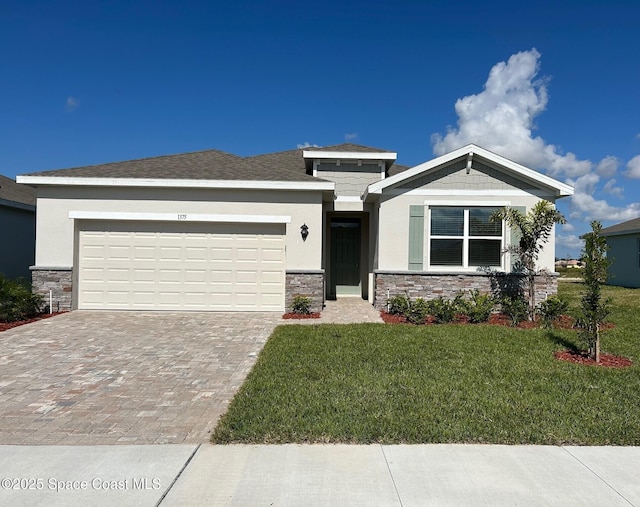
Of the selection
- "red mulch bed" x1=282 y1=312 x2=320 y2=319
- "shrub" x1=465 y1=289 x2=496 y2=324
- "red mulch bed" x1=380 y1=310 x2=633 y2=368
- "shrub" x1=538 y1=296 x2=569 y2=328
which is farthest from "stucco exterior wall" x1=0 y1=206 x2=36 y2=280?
"shrub" x1=538 y1=296 x2=569 y2=328

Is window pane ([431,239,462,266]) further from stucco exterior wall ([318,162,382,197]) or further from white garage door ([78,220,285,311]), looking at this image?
white garage door ([78,220,285,311])

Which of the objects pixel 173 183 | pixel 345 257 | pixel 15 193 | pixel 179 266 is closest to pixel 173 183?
pixel 173 183

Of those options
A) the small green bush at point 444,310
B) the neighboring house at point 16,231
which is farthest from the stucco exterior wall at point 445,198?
the neighboring house at point 16,231

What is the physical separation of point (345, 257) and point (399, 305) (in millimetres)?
4028

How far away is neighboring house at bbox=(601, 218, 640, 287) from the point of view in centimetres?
2019

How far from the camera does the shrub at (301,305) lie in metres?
10.5

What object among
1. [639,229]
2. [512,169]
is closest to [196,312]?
[512,169]

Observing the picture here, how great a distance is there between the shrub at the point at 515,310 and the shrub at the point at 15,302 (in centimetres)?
1159

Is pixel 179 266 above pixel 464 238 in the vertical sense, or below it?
below

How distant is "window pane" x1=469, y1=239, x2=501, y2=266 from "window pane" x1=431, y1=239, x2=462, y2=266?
1.07 ft

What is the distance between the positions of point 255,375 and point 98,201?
765 cm

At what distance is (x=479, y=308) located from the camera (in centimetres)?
991

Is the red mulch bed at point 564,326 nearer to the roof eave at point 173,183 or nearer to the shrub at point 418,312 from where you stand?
the shrub at point 418,312

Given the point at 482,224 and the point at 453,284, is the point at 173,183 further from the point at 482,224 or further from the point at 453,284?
the point at 482,224
